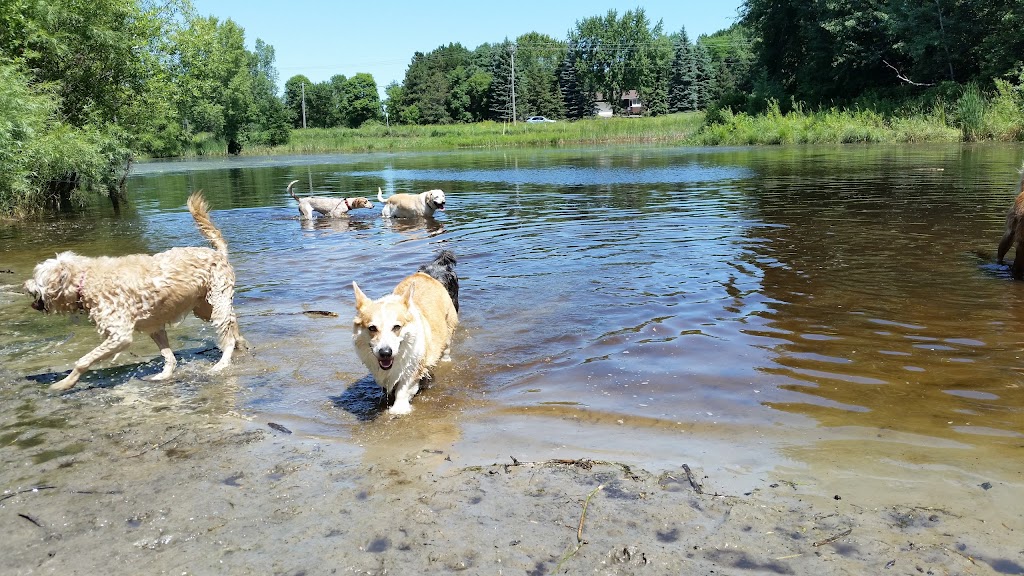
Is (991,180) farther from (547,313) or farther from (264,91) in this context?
(264,91)

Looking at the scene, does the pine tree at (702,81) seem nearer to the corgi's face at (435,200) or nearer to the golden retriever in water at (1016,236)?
the corgi's face at (435,200)

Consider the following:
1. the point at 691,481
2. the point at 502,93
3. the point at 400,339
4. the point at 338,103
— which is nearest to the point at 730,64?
the point at 502,93

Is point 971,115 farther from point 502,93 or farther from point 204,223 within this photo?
point 502,93

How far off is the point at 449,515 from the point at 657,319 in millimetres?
4668

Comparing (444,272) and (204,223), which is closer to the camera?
(204,223)

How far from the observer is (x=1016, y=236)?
8.77 metres

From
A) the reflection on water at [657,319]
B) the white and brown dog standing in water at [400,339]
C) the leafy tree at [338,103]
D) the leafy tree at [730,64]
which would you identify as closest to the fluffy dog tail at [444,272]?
the reflection on water at [657,319]

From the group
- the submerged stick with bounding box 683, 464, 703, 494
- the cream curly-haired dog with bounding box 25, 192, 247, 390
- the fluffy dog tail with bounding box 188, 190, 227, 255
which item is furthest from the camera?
the fluffy dog tail with bounding box 188, 190, 227, 255

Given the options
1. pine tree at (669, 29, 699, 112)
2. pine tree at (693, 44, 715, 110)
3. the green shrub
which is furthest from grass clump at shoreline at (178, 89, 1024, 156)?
Result: pine tree at (693, 44, 715, 110)

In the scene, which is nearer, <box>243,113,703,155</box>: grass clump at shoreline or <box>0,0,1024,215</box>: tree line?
<box>0,0,1024,215</box>: tree line

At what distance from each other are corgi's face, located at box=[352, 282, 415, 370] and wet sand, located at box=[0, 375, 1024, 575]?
708mm

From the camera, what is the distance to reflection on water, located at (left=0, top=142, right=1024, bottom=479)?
5258 mm

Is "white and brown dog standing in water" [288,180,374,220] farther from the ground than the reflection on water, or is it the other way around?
"white and brown dog standing in water" [288,180,374,220]

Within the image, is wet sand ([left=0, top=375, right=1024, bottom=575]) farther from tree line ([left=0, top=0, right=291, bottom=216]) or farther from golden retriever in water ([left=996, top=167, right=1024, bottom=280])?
tree line ([left=0, top=0, right=291, bottom=216])
